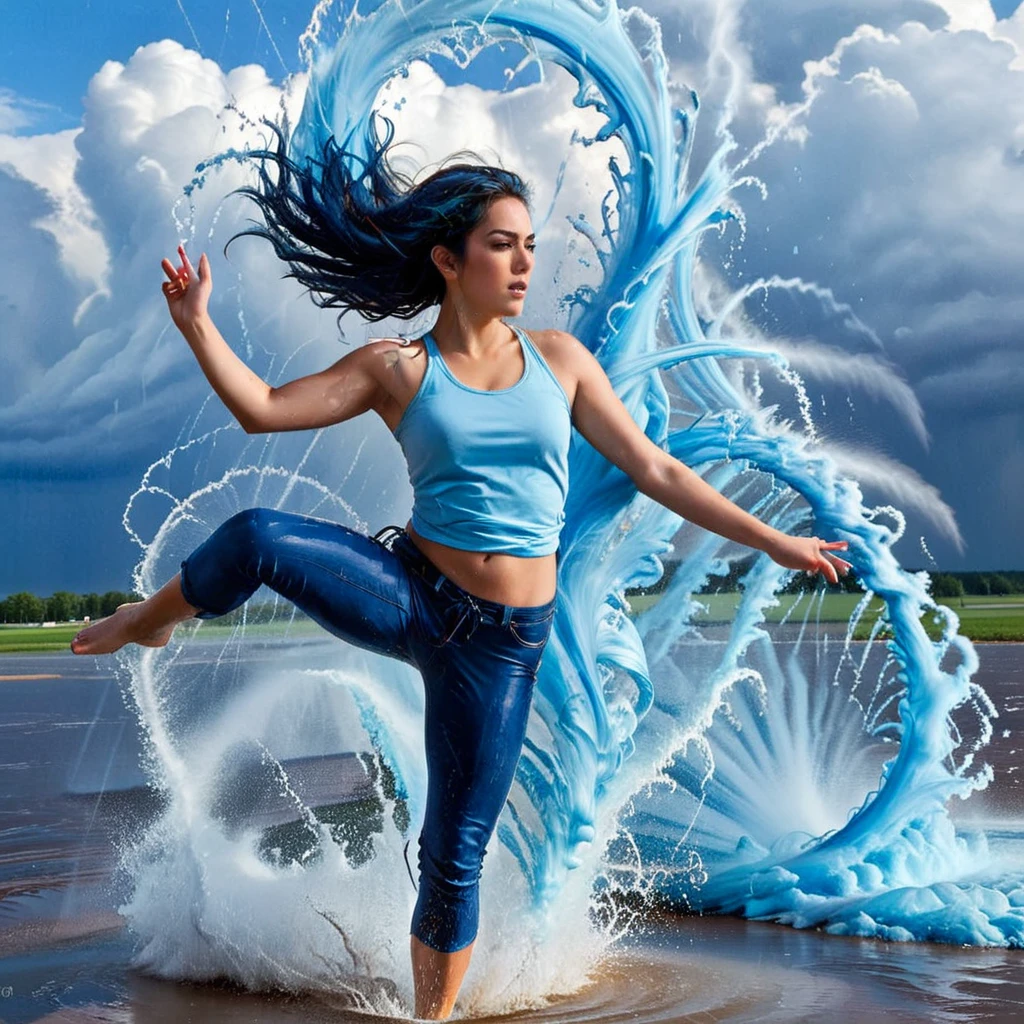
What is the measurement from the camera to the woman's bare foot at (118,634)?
338 cm

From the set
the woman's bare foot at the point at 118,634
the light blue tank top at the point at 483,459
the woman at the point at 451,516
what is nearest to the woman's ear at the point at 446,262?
the woman at the point at 451,516

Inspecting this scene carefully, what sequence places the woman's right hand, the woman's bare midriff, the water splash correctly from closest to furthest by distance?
the woman's right hand, the woman's bare midriff, the water splash

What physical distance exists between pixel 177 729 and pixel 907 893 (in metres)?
2.60

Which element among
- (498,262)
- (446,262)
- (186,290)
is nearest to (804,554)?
(498,262)

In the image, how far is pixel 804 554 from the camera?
336cm

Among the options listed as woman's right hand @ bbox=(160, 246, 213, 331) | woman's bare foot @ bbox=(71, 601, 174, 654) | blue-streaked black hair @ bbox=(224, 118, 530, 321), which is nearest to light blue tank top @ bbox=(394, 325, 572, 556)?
blue-streaked black hair @ bbox=(224, 118, 530, 321)

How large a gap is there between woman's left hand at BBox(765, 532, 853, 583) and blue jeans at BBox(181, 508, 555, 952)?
0.58 m

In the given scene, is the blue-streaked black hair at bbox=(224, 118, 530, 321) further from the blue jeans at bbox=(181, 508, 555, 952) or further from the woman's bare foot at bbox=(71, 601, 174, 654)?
the woman's bare foot at bbox=(71, 601, 174, 654)

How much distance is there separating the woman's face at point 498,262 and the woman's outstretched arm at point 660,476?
220 mm

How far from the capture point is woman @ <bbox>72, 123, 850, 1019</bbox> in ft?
10.5

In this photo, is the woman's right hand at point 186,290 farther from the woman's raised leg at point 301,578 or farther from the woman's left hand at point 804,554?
the woman's left hand at point 804,554

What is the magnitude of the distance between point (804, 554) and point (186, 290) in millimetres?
1621

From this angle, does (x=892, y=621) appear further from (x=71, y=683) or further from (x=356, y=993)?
(x=71, y=683)

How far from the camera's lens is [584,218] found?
13.7 ft
